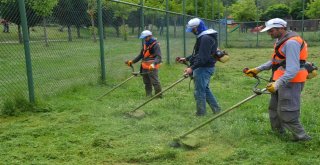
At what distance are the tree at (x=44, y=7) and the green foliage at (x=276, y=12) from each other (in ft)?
122

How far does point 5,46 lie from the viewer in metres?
6.67

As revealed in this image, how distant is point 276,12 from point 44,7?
128ft

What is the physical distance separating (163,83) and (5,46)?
468cm

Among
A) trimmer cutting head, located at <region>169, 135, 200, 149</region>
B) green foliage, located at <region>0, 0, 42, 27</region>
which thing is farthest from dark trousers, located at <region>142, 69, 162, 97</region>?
trimmer cutting head, located at <region>169, 135, 200, 149</region>

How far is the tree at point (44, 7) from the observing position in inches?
284

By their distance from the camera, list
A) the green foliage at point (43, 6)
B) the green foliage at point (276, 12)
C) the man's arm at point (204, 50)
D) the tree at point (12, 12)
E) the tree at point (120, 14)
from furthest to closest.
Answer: the green foliage at point (276, 12)
the tree at point (120, 14)
the green foliage at point (43, 6)
the tree at point (12, 12)
the man's arm at point (204, 50)

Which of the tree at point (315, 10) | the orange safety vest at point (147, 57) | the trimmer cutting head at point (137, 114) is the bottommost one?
the trimmer cutting head at point (137, 114)

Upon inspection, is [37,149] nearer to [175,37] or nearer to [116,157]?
[116,157]

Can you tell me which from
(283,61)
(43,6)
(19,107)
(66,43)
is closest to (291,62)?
(283,61)

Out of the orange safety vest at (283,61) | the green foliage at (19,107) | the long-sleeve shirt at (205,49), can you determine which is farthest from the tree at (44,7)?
the orange safety vest at (283,61)

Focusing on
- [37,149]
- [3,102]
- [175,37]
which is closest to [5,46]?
[3,102]

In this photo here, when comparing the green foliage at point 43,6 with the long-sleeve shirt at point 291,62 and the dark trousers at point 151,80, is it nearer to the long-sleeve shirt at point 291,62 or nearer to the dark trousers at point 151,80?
the dark trousers at point 151,80

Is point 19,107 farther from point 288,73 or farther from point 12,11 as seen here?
point 288,73

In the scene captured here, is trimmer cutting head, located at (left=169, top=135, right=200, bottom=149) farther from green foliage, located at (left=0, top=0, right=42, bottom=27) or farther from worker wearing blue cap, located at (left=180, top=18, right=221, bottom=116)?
green foliage, located at (left=0, top=0, right=42, bottom=27)
